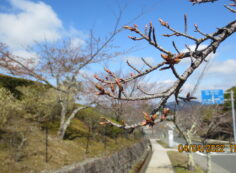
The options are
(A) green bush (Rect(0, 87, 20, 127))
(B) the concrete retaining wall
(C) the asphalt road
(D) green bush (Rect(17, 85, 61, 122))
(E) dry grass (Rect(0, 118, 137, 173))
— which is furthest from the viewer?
(C) the asphalt road

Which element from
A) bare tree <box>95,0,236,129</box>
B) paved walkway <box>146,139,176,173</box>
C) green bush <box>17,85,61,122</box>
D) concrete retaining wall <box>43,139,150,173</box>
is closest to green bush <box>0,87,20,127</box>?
green bush <box>17,85,61,122</box>

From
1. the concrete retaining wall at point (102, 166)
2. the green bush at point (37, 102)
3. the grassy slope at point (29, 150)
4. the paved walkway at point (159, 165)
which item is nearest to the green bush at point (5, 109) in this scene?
the grassy slope at point (29, 150)

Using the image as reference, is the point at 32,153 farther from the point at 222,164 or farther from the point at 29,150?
the point at 222,164

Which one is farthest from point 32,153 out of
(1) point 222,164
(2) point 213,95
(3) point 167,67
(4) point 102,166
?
(2) point 213,95

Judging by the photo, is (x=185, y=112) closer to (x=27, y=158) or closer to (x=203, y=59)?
(x=27, y=158)

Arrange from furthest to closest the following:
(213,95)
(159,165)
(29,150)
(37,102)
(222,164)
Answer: (213,95)
(222,164)
(159,165)
(37,102)
(29,150)

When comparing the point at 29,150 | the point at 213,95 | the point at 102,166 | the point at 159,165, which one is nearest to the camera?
the point at 29,150

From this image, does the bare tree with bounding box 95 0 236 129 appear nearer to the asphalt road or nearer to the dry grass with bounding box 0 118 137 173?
the dry grass with bounding box 0 118 137 173

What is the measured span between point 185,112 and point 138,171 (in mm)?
6332

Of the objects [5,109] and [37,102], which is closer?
[5,109]

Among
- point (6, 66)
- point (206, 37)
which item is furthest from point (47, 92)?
point (206, 37)

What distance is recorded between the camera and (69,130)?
36.8ft

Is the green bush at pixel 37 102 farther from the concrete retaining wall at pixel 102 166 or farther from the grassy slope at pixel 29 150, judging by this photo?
the concrete retaining wall at pixel 102 166

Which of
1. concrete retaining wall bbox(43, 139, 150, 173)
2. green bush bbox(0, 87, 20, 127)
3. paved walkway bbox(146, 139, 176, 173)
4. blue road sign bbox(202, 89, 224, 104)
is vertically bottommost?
paved walkway bbox(146, 139, 176, 173)
